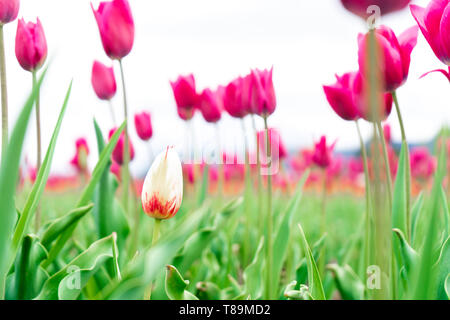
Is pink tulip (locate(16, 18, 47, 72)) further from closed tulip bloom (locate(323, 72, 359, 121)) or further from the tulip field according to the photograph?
closed tulip bloom (locate(323, 72, 359, 121))

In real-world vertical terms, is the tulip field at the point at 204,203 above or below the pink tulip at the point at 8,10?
below

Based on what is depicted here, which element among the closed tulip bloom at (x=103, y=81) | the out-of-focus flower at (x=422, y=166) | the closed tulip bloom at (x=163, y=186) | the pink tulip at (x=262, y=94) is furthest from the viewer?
the out-of-focus flower at (x=422, y=166)

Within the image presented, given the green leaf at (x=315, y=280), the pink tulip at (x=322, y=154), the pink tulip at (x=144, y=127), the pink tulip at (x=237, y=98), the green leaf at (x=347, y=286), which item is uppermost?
the pink tulip at (x=237, y=98)

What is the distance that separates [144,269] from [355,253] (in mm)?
1185

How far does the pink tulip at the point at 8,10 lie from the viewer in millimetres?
664

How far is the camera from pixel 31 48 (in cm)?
73

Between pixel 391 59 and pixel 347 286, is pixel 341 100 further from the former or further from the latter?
pixel 347 286

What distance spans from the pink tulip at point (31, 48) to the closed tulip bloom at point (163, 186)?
12.1 inches

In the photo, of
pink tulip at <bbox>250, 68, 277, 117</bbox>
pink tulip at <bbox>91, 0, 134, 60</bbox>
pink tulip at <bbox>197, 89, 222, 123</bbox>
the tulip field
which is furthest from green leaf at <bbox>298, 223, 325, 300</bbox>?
pink tulip at <bbox>197, 89, 222, 123</bbox>

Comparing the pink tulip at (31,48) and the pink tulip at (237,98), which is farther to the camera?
the pink tulip at (237,98)

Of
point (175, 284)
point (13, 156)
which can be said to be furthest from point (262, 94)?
point (13, 156)

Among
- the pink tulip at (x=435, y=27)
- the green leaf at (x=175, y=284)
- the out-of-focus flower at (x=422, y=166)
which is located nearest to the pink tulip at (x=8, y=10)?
the green leaf at (x=175, y=284)

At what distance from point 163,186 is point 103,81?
1.55 ft

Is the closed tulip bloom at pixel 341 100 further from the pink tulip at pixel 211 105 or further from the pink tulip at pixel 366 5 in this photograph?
the pink tulip at pixel 211 105
